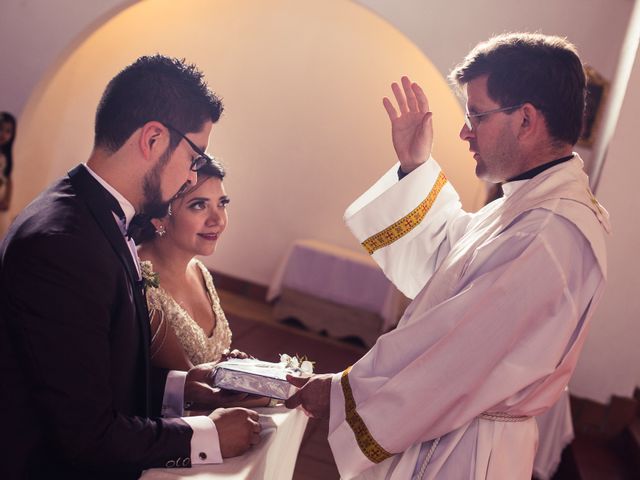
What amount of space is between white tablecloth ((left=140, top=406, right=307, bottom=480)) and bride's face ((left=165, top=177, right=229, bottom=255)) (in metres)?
0.84

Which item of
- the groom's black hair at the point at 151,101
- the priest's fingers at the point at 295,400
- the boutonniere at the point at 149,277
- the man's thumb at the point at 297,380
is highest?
the groom's black hair at the point at 151,101

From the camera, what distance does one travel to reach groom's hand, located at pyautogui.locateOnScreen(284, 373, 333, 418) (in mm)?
2355

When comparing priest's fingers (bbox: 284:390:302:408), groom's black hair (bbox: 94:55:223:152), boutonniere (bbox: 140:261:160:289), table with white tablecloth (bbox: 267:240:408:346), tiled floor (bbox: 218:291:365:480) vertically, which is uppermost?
groom's black hair (bbox: 94:55:223:152)

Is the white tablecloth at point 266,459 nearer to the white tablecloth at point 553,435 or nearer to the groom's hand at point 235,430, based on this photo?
the groom's hand at point 235,430

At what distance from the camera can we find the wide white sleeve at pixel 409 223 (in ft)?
9.59

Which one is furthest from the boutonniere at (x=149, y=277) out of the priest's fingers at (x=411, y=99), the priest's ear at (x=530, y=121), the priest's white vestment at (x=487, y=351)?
the priest's ear at (x=530, y=121)

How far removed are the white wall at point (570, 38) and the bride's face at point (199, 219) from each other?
252cm

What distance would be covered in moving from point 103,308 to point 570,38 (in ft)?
16.4

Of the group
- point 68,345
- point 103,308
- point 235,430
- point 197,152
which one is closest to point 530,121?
point 197,152

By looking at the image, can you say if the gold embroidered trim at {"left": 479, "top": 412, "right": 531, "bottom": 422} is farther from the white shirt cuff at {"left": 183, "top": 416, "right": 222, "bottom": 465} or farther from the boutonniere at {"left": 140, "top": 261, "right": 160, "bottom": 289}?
the boutonniere at {"left": 140, "top": 261, "right": 160, "bottom": 289}

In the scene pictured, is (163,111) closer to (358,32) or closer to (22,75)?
(22,75)

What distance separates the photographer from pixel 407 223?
292 centimetres

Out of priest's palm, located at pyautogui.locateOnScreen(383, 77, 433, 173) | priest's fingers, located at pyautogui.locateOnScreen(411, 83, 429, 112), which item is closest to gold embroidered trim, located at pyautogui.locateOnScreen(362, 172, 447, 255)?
priest's palm, located at pyautogui.locateOnScreen(383, 77, 433, 173)

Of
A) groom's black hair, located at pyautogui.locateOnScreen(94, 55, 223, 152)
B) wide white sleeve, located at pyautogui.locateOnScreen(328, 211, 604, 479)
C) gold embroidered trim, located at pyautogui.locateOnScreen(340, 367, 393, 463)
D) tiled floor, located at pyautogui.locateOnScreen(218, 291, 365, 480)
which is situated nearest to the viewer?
groom's black hair, located at pyautogui.locateOnScreen(94, 55, 223, 152)
